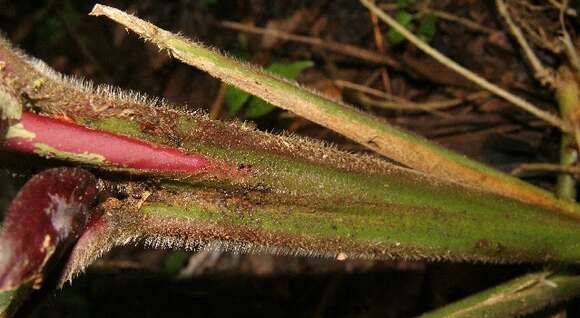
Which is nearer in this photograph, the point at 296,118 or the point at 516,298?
the point at 516,298

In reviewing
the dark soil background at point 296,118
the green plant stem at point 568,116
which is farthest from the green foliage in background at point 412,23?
the green plant stem at point 568,116

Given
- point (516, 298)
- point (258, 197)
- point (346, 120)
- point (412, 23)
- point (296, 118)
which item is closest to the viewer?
point (258, 197)

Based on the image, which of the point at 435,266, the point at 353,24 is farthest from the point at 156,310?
the point at 353,24

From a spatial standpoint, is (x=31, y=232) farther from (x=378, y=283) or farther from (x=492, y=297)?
(x=378, y=283)

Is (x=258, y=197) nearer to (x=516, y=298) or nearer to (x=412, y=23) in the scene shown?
(x=516, y=298)

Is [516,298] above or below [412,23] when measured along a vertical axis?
below

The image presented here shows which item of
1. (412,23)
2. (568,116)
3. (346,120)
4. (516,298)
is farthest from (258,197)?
(412,23)

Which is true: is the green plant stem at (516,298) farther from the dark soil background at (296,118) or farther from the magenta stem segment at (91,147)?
the magenta stem segment at (91,147)
